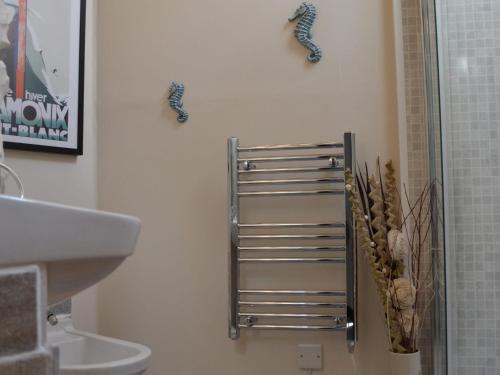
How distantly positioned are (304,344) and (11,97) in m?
1.44

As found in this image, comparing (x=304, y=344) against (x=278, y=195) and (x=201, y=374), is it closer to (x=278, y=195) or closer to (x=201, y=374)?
(x=201, y=374)

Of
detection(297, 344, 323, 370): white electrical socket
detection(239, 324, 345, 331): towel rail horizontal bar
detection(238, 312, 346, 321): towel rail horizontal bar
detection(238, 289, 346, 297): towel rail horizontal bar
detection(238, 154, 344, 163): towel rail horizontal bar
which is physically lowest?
detection(297, 344, 323, 370): white electrical socket

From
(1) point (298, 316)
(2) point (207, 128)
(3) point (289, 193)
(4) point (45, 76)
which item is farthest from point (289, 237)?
(4) point (45, 76)

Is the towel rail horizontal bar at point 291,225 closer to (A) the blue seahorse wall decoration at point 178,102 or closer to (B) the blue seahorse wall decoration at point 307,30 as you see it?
(A) the blue seahorse wall decoration at point 178,102

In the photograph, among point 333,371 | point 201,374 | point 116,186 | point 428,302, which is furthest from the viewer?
point 116,186

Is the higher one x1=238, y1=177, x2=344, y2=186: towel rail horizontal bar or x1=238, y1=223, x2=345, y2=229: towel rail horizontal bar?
x1=238, y1=177, x2=344, y2=186: towel rail horizontal bar

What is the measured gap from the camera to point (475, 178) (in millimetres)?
1567

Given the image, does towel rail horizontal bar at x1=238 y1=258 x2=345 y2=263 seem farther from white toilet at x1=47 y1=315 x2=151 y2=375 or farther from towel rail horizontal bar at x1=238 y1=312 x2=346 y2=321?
white toilet at x1=47 y1=315 x2=151 y2=375

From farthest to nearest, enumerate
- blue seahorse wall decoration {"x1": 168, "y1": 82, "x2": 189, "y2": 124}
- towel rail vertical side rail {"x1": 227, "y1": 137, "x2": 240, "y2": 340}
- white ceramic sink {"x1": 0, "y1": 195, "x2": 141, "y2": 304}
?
1. blue seahorse wall decoration {"x1": 168, "y1": 82, "x2": 189, "y2": 124}
2. towel rail vertical side rail {"x1": 227, "y1": 137, "x2": 240, "y2": 340}
3. white ceramic sink {"x1": 0, "y1": 195, "x2": 141, "y2": 304}

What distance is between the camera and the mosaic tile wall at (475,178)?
154 cm

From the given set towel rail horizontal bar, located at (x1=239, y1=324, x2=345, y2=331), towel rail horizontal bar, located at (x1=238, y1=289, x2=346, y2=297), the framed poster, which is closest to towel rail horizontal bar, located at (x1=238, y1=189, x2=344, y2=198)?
towel rail horizontal bar, located at (x1=238, y1=289, x2=346, y2=297)

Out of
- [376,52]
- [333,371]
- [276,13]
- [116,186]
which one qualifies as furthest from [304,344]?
[276,13]

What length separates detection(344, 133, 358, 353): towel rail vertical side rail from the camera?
179cm

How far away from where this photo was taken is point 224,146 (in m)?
2.04
